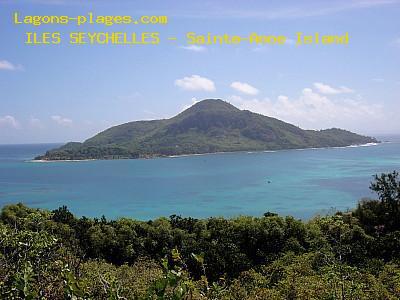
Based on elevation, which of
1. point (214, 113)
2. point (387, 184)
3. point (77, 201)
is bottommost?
point (77, 201)

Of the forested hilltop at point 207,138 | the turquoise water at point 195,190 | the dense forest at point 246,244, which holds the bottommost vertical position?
the turquoise water at point 195,190

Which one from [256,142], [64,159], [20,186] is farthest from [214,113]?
[20,186]

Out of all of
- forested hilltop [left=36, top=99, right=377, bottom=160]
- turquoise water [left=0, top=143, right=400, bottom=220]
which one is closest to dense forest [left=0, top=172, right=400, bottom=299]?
turquoise water [left=0, top=143, right=400, bottom=220]

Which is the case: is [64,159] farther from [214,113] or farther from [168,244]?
[168,244]

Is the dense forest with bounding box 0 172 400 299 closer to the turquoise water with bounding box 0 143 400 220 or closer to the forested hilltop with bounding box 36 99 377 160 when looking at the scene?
the turquoise water with bounding box 0 143 400 220

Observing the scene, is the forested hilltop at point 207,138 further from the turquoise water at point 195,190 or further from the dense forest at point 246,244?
the dense forest at point 246,244

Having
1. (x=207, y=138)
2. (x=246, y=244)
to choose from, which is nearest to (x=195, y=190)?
(x=246, y=244)

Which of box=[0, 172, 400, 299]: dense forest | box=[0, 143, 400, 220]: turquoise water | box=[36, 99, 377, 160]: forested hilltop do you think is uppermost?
box=[36, 99, 377, 160]: forested hilltop

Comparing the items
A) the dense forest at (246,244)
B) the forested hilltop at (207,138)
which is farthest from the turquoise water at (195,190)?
the forested hilltop at (207,138)

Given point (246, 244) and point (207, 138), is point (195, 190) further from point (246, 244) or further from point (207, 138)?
point (207, 138)
